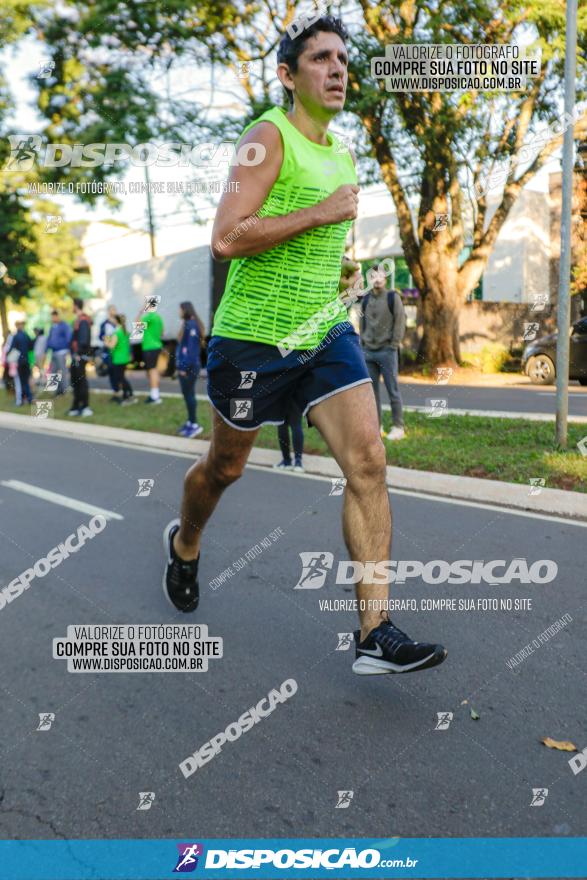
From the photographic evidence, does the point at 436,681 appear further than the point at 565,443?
No

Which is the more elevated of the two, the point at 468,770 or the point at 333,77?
the point at 333,77

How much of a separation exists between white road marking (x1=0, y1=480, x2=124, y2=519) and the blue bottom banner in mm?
4042

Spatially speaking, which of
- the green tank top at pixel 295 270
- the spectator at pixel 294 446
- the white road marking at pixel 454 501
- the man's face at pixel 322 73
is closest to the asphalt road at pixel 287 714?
the white road marking at pixel 454 501

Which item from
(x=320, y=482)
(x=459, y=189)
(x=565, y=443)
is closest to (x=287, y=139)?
(x=320, y=482)

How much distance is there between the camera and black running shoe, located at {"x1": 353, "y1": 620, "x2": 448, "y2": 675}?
280 centimetres

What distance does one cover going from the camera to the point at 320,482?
24.3 ft

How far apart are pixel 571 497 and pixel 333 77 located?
397 cm

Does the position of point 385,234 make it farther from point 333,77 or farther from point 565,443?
point 333,77

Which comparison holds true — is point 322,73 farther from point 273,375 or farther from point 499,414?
point 499,414

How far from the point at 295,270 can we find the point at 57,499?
14.0ft

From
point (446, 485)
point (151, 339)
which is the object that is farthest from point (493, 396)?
point (446, 485)

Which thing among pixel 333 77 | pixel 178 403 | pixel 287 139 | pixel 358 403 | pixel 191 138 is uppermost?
pixel 191 138

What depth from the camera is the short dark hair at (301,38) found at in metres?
3.07

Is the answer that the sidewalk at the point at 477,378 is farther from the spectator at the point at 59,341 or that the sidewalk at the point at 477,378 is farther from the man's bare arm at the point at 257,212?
the man's bare arm at the point at 257,212
